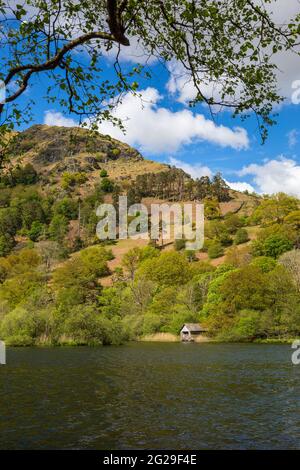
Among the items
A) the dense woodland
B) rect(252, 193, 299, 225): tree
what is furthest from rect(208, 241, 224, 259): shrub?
rect(252, 193, 299, 225): tree

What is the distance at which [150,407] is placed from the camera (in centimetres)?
2669

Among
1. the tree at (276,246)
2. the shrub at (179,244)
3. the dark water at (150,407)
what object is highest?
the shrub at (179,244)

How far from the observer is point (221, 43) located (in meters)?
11.3

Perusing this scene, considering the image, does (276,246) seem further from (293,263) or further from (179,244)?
(179,244)

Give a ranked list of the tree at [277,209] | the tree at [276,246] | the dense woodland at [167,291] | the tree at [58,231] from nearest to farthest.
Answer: the dense woodland at [167,291]
the tree at [276,246]
the tree at [277,209]
the tree at [58,231]

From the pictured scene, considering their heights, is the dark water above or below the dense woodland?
below

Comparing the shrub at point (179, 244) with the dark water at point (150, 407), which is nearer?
the dark water at point (150, 407)

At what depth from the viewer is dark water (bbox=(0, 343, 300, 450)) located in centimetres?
1994

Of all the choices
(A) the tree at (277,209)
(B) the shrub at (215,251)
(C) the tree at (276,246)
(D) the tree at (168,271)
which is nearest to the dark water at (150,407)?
(D) the tree at (168,271)

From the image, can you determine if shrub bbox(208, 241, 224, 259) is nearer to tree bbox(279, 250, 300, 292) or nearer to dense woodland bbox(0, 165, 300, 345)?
dense woodland bbox(0, 165, 300, 345)

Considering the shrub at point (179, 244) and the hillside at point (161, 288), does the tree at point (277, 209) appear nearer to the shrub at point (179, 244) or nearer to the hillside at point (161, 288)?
the hillside at point (161, 288)

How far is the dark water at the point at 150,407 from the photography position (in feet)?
65.4

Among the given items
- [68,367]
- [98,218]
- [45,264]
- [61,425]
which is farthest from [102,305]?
[61,425]

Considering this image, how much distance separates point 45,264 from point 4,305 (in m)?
60.8
